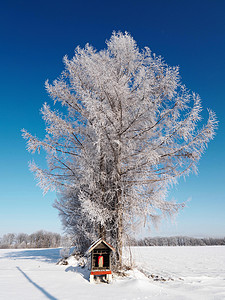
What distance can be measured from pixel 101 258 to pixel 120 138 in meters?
3.95

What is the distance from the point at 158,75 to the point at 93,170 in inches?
176

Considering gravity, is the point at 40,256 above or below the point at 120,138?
below

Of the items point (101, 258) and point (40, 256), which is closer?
point (101, 258)

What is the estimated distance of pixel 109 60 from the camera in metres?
8.33

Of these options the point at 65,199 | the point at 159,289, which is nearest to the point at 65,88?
the point at 65,199

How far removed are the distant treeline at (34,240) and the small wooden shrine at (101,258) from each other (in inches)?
2416

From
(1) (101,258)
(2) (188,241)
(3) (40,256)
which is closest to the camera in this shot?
(1) (101,258)

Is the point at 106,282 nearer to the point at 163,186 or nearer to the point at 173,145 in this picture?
the point at 163,186

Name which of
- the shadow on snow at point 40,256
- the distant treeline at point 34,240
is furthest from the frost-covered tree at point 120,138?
the distant treeline at point 34,240

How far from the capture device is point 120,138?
286 inches

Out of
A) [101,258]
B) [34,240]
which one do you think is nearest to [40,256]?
[101,258]

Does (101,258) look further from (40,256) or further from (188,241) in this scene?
(188,241)

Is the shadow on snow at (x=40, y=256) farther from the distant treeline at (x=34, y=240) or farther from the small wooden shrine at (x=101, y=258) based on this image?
the distant treeline at (x=34, y=240)

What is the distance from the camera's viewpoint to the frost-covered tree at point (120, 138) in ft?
22.3
